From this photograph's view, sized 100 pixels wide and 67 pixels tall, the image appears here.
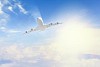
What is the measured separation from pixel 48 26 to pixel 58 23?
1054 centimetres

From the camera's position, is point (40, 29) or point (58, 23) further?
point (40, 29)

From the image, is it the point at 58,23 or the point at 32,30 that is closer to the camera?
the point at 58,23

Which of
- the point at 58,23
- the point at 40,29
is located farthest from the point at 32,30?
the point at 58,23

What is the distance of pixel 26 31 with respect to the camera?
451 ft

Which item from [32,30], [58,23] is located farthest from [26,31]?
[58,23]

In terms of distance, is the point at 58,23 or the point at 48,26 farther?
the point at 48,26

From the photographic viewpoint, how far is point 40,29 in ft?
448

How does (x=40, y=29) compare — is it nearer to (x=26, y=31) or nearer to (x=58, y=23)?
(x=26, y=31)

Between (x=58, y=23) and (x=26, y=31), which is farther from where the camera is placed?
(x=26, y=31)

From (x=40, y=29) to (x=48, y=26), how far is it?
5.22 meters

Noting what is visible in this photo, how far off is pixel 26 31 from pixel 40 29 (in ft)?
20.9

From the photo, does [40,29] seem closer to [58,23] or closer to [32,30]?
[32,30]

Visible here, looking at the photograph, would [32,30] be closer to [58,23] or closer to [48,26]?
[48,26]

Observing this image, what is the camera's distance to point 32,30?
134500 mm
